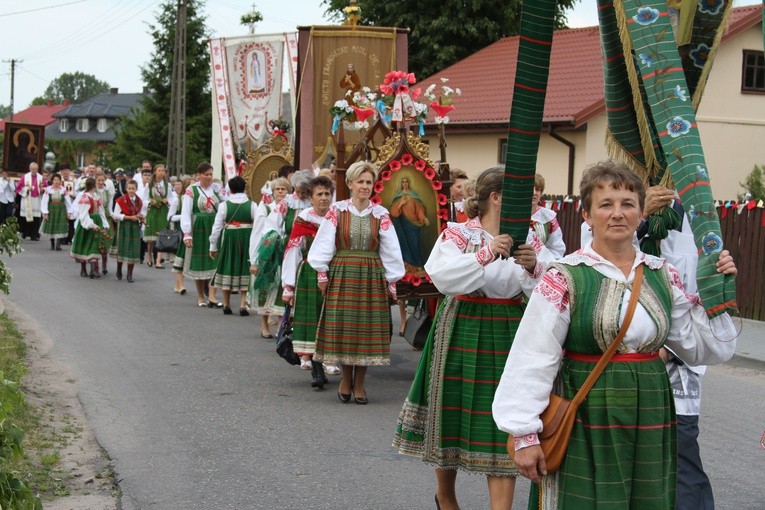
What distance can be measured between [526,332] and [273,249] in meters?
Result: 8.50

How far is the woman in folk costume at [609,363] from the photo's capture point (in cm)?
376

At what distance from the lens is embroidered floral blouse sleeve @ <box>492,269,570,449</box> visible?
3.78 meters

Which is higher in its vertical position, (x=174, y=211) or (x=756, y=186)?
(x=756, y=186)

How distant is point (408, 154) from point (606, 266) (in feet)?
21.9

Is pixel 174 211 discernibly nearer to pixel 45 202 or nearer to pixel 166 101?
pixel 45 202

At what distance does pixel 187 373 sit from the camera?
10422 millimetres

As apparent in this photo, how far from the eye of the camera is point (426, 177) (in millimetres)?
10453

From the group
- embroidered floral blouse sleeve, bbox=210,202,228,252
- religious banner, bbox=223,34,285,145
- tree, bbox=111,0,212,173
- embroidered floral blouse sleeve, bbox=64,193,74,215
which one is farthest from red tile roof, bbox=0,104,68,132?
embroidered floral blouse sleeve, bbox=210,202,228,252

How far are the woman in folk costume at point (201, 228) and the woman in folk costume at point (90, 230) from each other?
3.85m

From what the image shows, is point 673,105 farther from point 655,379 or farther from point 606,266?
point 655,379

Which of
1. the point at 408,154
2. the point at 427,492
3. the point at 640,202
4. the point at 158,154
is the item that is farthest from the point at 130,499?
the point at 158,154

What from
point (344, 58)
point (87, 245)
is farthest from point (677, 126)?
point (87, 245)

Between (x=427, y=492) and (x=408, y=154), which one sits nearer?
(x=427, y=492)

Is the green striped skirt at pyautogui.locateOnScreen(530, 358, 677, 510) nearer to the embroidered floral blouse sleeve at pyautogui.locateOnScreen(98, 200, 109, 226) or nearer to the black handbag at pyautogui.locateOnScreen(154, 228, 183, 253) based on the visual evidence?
the black handbag at pyautogui.locateOnScreen(154, 228, 183, 253)
